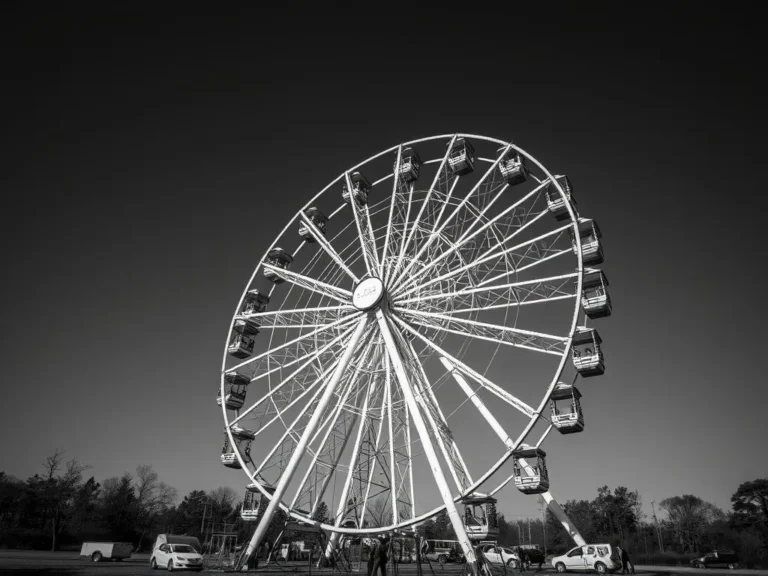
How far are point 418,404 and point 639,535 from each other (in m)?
68.5

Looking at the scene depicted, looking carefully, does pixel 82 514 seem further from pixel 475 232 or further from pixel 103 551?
pixel 475 232

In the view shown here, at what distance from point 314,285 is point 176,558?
46.4 feet

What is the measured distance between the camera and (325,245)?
28812mm

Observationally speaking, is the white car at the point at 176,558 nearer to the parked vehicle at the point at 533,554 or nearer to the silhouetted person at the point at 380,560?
the silhouetted person at the point at 380,560

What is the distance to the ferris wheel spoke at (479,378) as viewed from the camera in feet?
64.0

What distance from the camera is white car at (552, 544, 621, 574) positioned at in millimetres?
24344

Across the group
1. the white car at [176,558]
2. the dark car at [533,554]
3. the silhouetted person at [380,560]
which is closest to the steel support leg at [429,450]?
the silhouetted person at [380,560]

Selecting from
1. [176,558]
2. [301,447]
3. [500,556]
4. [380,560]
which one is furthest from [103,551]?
[500,556]

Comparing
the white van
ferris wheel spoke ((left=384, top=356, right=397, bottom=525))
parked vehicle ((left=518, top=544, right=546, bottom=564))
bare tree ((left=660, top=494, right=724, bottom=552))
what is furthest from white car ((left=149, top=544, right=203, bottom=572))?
bare tree ((left=660, top=494, right=724, bottom=552))

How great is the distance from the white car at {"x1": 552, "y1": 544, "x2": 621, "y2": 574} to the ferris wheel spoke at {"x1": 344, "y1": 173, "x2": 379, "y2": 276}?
666 inches

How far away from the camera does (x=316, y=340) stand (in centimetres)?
2584

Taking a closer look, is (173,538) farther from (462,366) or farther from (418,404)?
(462,366)

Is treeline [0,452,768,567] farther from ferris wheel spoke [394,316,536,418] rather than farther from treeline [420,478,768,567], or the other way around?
ferris wheel spoke [394,316,536,418]

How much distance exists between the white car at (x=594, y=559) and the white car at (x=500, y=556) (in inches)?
223
